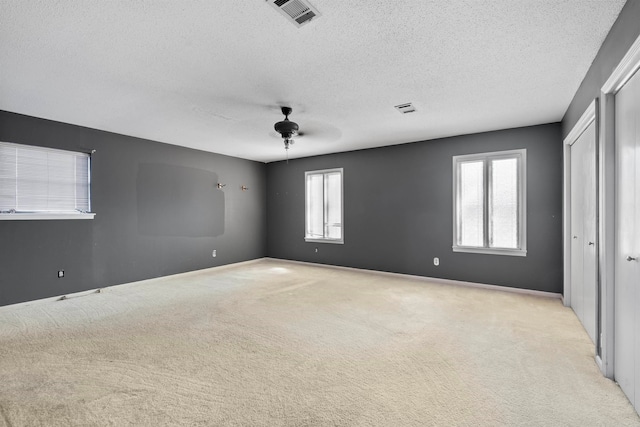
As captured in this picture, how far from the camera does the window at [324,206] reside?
684 cm

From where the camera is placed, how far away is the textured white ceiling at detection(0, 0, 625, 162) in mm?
2045

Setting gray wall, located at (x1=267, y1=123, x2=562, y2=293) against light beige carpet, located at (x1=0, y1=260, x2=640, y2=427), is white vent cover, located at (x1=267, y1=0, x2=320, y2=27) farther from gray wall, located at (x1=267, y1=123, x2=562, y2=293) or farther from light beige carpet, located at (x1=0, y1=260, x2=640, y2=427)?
gray wall, located at (x1=267, y1=123, x2=562, y2=293)

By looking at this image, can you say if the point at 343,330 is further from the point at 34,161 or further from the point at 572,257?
the point at 34,161

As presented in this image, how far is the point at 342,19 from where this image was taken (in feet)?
6.91

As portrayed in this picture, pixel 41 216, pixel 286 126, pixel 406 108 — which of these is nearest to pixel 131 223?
pixel 41 216

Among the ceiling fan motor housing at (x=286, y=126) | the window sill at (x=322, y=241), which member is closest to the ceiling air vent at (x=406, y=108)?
the ceiling fan motor housing at (x=286, y=126)

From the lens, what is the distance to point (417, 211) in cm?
569

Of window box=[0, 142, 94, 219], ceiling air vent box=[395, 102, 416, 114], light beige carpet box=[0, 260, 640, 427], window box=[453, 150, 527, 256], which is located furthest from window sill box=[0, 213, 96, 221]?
window box=[453, 150, 527, 256]

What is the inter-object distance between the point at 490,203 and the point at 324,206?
10.8 ft

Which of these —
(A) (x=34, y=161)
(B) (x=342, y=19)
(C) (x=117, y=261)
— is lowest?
(C) (x=117, y=261)

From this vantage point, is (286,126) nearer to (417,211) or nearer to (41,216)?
(417,211)

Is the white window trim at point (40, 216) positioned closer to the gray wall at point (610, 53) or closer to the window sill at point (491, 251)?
the window sill at point (491, 251)

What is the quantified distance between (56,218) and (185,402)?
3852mm

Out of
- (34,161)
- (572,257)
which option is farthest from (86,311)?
(572,257)
